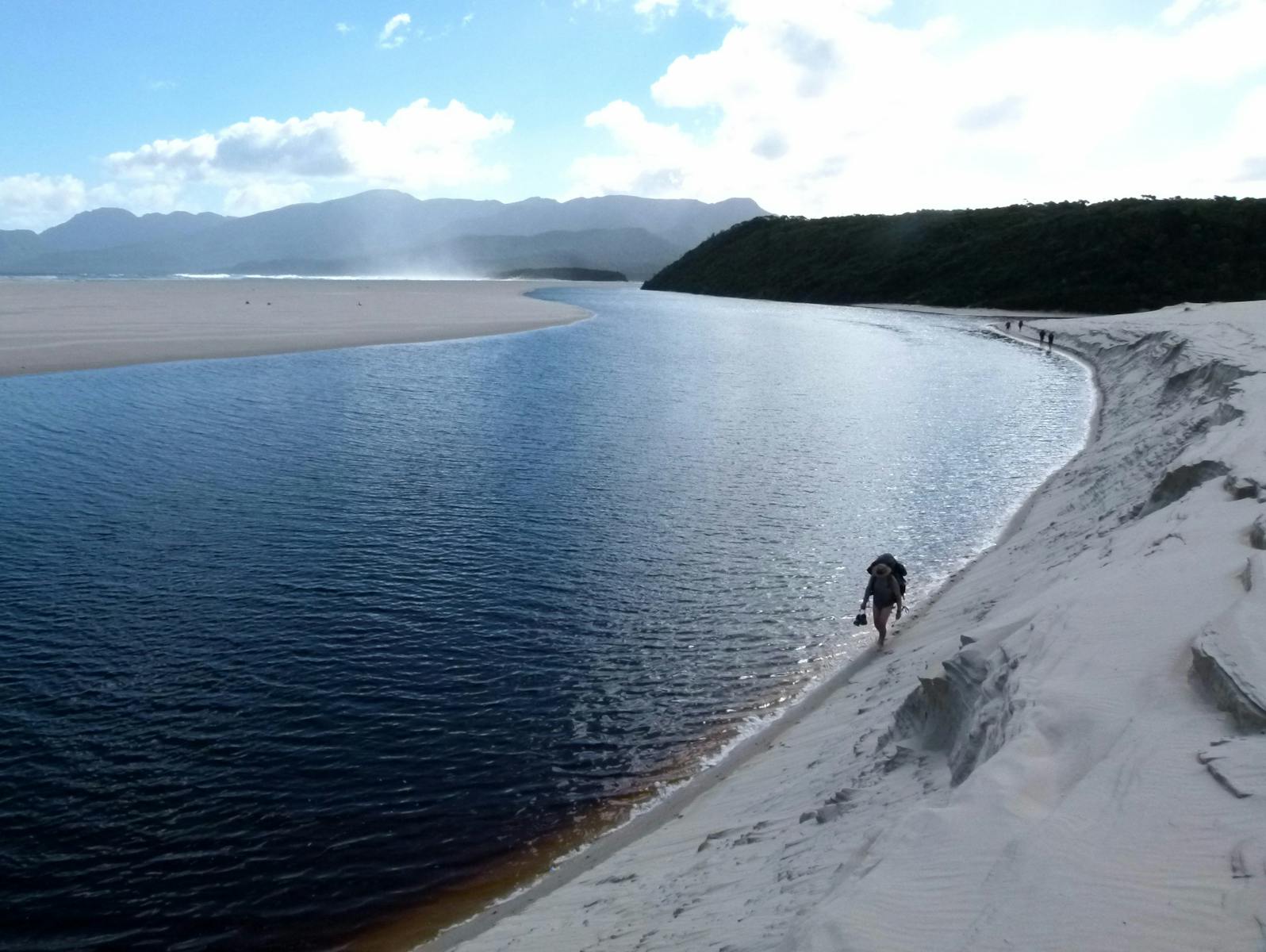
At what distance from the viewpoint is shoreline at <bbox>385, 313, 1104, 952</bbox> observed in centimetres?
750

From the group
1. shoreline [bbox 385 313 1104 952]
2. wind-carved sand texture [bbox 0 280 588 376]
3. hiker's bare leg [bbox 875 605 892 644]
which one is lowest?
shoreline [bbox 385 313 1104 952]

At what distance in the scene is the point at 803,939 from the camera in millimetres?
4715

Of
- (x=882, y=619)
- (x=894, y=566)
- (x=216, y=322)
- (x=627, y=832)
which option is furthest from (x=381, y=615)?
(x=216, y=322)

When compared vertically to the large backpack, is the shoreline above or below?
below

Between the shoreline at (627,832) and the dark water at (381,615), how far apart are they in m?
0.32

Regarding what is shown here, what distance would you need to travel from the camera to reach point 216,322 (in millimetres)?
57188

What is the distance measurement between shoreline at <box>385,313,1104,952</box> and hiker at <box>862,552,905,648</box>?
35 centimetres

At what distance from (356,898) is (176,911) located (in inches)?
56.9

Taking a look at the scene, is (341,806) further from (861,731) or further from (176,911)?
(861,731)

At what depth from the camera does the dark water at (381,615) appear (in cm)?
849

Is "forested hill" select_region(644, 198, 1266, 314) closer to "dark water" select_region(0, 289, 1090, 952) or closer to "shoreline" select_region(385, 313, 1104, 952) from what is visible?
"dark water" select_region(0, 289, 1090, 952)

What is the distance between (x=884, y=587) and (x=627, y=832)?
209 inches

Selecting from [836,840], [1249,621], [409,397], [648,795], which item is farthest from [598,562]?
[409,397]

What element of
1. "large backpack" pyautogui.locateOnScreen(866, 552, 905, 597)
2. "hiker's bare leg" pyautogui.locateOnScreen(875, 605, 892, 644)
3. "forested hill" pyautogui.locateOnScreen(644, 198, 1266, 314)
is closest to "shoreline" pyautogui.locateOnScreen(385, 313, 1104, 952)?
"hiker's bare leg" pyautogui.locateOnScreen(875, 605, 892, 644)
